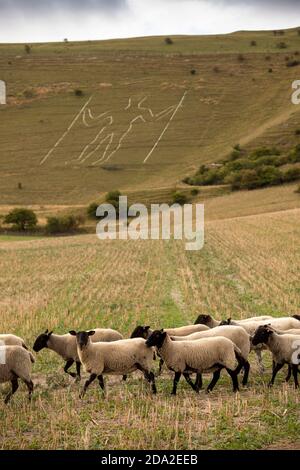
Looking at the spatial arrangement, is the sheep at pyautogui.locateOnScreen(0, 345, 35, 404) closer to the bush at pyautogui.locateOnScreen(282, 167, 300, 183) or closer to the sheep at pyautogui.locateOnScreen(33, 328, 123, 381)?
the sheep at pyautogui.locateOnScreen(33, 328, 123, 381)

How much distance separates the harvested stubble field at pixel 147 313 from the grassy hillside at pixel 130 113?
178 ft

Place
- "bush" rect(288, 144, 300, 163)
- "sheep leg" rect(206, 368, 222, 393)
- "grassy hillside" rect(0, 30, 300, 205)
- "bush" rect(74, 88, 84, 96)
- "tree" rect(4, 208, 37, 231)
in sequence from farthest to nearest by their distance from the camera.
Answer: "bush" rect(74, 88, 84, 96), "grassy hillside" rect(0, 30, 300, 205), "bush" rect(288, 144, 300, 163), "tree" rect(4, 208, 37, 231), "sheep leg" rect(206, 368, 222, 393)

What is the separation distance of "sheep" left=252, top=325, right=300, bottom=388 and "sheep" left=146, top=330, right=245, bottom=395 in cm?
77

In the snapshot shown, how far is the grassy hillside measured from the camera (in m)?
109

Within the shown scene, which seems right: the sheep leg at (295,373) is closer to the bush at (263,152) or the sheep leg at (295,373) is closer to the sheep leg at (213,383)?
the sheep leg at (213,383)

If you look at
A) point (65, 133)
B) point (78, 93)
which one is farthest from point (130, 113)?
point (78, 93)

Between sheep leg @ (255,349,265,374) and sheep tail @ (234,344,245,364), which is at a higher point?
sheep tail @ (234,344,245,364)

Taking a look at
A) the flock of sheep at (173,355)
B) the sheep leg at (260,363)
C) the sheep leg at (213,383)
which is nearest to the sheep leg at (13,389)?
the flock of sheep at (173,355)

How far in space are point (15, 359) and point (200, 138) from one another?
11064cm

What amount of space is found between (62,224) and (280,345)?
71370 millimetres

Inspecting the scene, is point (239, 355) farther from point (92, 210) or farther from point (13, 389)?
point (92, 210)

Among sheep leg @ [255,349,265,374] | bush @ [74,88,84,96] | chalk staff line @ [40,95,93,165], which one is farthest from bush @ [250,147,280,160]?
sheep leg @ [255,349,265,374]
